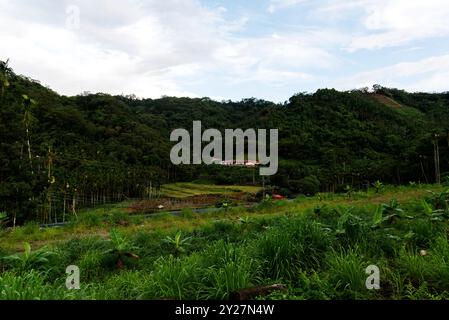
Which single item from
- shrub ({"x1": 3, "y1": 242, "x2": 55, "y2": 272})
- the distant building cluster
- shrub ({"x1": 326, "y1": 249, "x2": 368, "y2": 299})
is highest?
shrub ({"x1": 326, "y1": 249, "x2": 368, "y2": 299})

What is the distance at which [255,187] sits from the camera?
2491 inches

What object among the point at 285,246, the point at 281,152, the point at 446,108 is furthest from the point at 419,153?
the point at 446,108

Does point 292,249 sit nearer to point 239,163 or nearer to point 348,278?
point 348,278

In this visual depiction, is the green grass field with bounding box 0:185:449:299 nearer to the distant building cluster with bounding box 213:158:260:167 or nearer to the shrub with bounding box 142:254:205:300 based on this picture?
the shrub with bounding box 142:254:205:300

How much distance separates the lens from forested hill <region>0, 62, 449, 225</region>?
113ft

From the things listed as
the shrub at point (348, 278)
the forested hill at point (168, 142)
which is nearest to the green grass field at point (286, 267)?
the shrub at point (348, 278)

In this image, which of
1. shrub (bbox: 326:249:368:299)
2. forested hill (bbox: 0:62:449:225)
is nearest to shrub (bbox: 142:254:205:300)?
shrub (bbox: 326:249:368:299)

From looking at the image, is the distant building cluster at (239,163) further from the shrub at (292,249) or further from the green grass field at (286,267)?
the shrub at (292,249)

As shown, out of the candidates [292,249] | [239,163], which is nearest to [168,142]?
[239,163]

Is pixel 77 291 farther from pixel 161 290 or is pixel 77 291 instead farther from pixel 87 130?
pixel 87 130

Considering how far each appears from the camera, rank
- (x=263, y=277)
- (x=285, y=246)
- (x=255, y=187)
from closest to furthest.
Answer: (x=263, y=277)
(x=285, y=246)
(x=255, y=187)

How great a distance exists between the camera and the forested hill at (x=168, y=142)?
34.5m

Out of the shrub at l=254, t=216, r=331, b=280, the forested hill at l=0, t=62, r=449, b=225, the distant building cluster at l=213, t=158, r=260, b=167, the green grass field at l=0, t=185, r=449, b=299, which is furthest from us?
the distant building cluster at l=213, t=158, r=260, b=167
